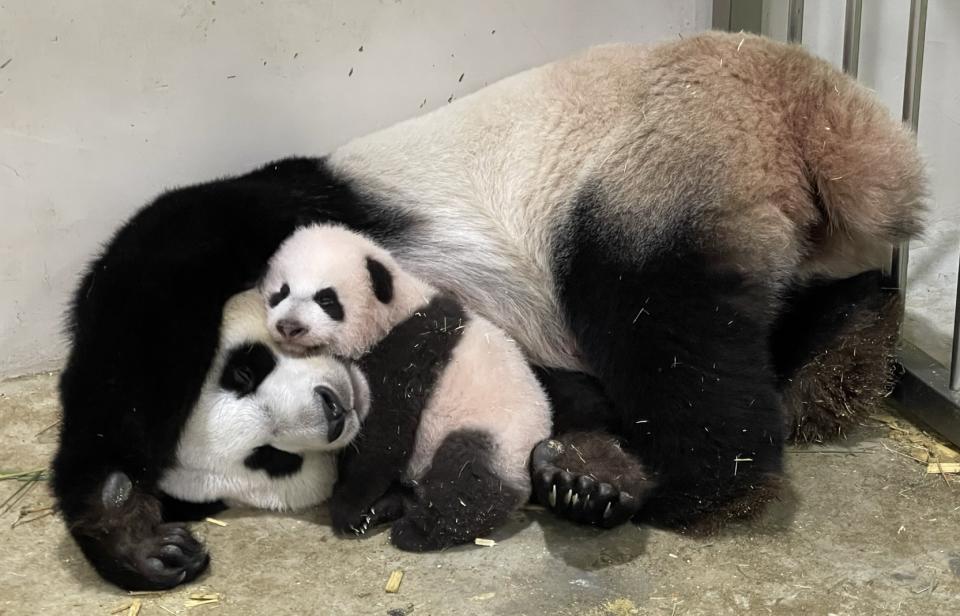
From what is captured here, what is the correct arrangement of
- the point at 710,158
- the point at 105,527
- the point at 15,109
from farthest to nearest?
the point at 15,109
the point at 710,158
the point at 105,527

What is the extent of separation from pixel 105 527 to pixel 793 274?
205 centimetres

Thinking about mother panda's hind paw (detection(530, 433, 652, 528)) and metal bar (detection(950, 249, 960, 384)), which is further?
metal bar (detection(950, 249, 960, 384))

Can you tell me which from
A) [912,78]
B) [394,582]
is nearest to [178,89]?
[394,582]

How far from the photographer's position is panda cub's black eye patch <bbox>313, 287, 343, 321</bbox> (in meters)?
3.00

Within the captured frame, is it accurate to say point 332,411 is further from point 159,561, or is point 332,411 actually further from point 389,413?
point 159,561

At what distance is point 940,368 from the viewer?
3.47 m

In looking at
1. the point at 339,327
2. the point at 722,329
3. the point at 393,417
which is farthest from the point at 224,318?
the point at 722,329

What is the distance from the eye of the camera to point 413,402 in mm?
2967

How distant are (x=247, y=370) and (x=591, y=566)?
3.55 ft

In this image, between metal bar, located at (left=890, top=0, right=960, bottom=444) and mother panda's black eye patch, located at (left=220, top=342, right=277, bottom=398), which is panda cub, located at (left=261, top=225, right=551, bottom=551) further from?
metal bar, located at (left=890, top=0, right=960, bottom=444)

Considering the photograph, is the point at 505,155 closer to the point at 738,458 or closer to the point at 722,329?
the point at 722,329

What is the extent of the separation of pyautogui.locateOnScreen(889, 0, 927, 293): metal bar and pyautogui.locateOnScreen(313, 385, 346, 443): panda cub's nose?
1.82m

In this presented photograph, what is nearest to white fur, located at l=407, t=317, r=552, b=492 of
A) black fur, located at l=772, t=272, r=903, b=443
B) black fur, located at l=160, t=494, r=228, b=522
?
black fur, located at l=160, t=494, r=228, b=522

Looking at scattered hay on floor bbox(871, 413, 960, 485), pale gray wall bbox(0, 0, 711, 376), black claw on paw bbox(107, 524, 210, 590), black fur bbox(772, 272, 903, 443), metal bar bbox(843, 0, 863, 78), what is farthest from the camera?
metal bar bbox(843, 0, 863, 78)
